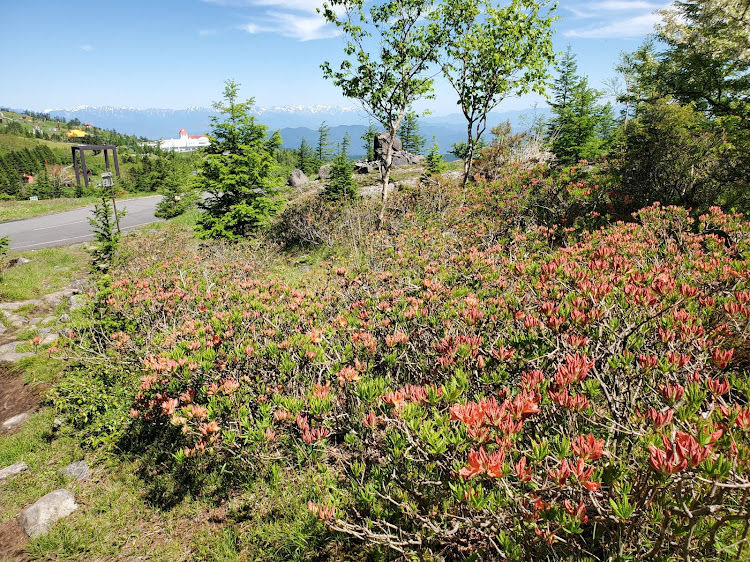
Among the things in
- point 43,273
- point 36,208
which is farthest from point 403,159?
point 43,273

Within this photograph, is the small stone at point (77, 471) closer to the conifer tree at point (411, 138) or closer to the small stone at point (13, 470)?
the small stone at point (13, 470)

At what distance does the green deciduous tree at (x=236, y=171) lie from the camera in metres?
11.1

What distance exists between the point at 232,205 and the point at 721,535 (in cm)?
1194

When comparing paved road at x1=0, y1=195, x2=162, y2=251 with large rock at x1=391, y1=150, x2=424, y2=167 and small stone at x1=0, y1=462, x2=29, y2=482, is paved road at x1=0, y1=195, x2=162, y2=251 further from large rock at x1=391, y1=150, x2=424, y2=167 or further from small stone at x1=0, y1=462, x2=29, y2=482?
large rock at x1=391, y1=150, x2=424, y2=167

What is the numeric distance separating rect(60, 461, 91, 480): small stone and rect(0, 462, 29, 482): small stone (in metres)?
0.50

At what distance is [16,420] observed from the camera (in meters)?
5.20

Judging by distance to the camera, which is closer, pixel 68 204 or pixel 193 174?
pixel 193 174

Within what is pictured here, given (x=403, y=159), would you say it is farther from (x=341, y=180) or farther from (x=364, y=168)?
(x=341, y=180)

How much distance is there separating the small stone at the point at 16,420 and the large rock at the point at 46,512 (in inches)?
81.1

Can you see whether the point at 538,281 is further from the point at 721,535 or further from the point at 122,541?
the point at 122,541

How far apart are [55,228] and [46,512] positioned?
65.5ft

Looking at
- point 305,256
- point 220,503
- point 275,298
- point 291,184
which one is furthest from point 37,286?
point 291,184

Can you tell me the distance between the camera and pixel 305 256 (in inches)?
484

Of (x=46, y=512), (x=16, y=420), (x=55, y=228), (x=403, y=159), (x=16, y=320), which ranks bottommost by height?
(x=16, y=420)
